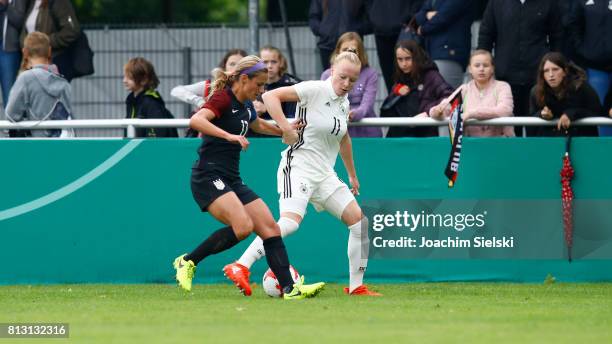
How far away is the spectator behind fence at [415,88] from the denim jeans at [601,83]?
1.46 m

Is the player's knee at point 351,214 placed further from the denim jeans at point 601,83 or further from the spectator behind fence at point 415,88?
the denim jeans at point 601,83

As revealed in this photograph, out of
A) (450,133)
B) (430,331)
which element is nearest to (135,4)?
(450,133)

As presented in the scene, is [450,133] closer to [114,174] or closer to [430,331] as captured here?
[114,174]

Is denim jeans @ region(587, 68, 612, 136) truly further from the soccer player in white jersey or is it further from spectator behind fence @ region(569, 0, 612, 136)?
the soccer player in white jersey

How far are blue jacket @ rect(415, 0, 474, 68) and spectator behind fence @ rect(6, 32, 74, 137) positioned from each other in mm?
3763

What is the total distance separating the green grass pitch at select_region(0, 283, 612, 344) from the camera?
870cm

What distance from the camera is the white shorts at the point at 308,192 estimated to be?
11797 millimetres

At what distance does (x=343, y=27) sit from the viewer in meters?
15.0

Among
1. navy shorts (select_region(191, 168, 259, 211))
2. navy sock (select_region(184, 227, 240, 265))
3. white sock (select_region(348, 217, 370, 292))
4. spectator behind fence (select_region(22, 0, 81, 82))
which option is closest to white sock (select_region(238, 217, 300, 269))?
navy sock (select_region(184, 227, 240, 265))


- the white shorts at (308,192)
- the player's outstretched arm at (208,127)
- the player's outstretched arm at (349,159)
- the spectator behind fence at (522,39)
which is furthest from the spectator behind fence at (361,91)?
the player's outstretched arm at (208,127)

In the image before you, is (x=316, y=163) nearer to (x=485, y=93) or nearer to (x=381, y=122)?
(x=381, y=122)

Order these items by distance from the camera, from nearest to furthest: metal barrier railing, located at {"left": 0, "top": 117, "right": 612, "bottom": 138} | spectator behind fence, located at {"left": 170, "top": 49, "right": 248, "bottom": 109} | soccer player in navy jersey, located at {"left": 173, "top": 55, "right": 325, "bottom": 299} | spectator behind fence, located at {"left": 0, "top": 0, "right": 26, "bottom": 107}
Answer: soccer player in navy jersey, located at {"left": 173, "top": 55, "right": 325, "bottom": 299}, metal barrier railing, located at {"left": 0, "top": 117, "right": 612, "bottom": 138}, spectator behind fence, located at {"left": 170, "top": 49, "right": 248, "bottom": 109}, spectator behind fence, located at {"left": 0, "top": 0, "right": 26, "bottom": 107}

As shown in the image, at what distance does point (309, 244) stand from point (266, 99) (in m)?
2.16

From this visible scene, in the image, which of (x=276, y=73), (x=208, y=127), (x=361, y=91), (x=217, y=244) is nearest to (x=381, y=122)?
(x=361, y=91)
